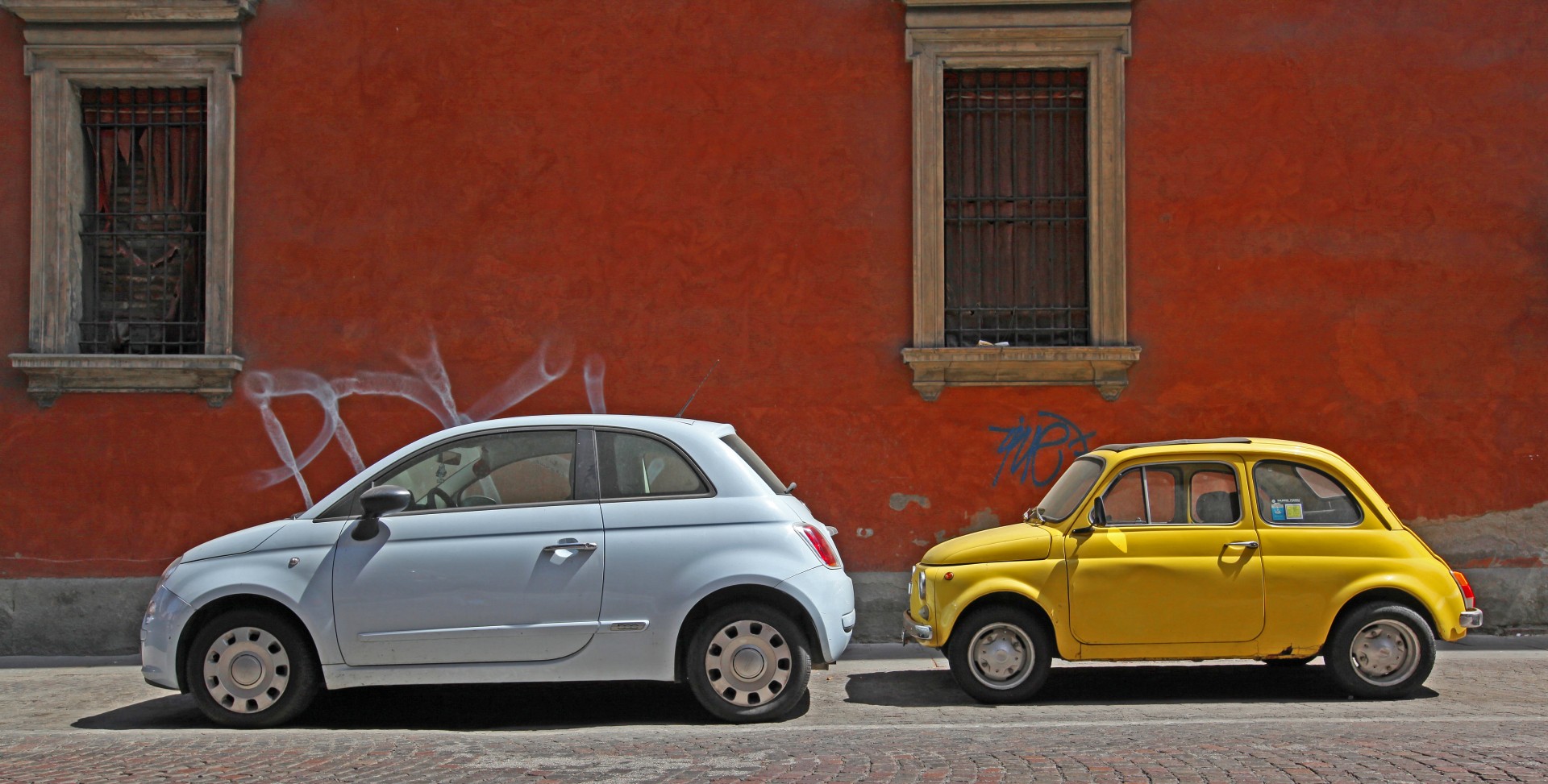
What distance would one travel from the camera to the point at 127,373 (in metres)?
9.47

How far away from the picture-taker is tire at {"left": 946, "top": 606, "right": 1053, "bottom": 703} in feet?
22.7

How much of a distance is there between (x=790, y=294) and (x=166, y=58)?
16.2 ft

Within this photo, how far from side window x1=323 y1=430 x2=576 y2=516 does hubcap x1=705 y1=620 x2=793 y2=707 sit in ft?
3.54

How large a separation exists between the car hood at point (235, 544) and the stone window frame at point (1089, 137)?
465cm

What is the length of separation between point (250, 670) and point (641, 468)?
2.13 meters

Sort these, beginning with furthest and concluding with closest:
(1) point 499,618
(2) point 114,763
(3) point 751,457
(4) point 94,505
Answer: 1. (4) point 94,505
2. (3) point 751,457
3. (1) point 499,618
4. (2) point 114,763

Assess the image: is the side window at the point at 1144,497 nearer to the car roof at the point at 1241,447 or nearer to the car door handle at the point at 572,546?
the car roof at the point at 1241,447

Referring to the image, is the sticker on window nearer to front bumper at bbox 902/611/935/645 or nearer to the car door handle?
front bumper at bbox 902/611/935/645

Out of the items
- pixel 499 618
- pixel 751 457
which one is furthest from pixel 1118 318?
pixel 499 618

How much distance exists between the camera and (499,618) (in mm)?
6324

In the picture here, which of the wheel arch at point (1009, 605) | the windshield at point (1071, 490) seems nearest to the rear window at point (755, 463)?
the wheel arch at point (1009, 605)

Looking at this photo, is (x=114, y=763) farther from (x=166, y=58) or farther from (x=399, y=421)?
(x=166, y=58)

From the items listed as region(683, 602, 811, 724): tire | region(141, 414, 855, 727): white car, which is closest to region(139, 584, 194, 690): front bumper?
region(141, 414, 855, 727): white car

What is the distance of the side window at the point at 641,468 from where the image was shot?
259 inches
